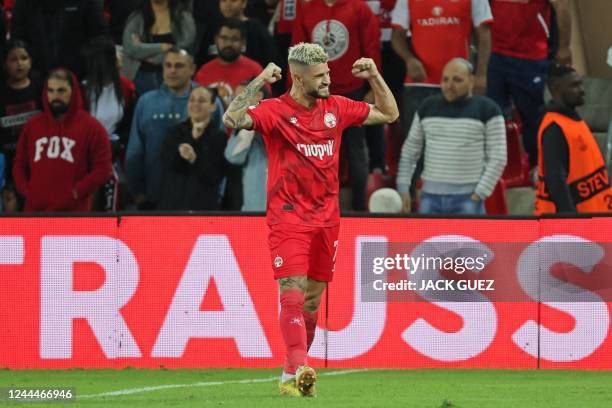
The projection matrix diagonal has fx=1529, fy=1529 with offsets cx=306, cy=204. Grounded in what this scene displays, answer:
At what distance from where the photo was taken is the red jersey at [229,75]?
15.5 metres

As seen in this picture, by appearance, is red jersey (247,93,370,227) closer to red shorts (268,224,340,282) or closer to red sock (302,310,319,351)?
red shorts (268,224,340,282)

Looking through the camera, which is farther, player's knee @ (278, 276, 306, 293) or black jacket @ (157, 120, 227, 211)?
black jacket @ (157, 120, 227, 211)

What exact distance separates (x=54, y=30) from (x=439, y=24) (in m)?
3.98

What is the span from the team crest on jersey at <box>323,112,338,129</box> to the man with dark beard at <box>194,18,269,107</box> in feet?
17.0

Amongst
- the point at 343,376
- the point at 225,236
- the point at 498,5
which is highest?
the point at 498,5

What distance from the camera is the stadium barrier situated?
13.1 meters

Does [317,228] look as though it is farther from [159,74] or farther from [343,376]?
[159,74]

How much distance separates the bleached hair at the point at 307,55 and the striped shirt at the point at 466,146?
15.9 feet

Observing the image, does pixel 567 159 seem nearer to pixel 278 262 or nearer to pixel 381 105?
pixel 381 105

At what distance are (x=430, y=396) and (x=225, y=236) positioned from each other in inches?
133

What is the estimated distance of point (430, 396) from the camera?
10320 millimetres

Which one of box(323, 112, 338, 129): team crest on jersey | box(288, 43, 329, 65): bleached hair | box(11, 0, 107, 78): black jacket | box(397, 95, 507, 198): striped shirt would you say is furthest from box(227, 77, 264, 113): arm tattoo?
box(11, 0, 107, 78): black jacket

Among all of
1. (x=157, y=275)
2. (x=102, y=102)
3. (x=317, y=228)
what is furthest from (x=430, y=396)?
(x=102, y=102)

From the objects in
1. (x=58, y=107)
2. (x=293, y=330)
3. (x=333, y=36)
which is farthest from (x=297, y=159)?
(x=333, y=36)
